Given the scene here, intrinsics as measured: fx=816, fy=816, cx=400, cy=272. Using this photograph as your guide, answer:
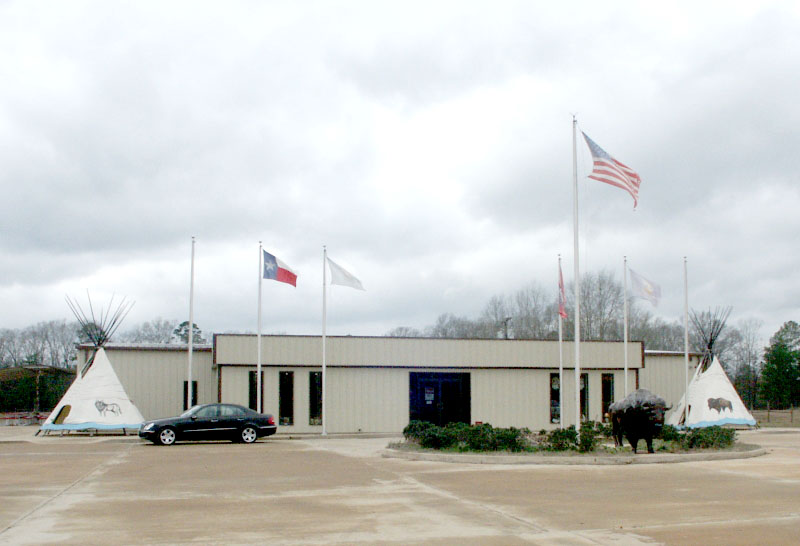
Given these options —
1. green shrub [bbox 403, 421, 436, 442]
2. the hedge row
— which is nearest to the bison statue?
the hedge row

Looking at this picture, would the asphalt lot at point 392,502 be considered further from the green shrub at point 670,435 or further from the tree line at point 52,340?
the tree line at point 52,340

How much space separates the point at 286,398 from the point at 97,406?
8.04m

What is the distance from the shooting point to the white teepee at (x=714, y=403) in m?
37.3

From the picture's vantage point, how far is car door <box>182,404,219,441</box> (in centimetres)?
2852

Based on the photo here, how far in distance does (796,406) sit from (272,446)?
56331 mm

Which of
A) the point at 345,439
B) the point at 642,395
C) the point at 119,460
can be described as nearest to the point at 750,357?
the point at 345,439

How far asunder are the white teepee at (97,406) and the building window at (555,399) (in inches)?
747

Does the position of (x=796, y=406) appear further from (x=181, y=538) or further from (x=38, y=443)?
(x=181, y=538)

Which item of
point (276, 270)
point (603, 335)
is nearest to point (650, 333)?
point (603, 335)

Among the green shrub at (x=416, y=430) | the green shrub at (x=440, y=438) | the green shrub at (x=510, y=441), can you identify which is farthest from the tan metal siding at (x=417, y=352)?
the green shrub at (x=510, y=441)

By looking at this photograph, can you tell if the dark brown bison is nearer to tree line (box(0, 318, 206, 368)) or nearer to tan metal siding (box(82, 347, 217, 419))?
tan metal siding (box(82, 347, 217, 419))

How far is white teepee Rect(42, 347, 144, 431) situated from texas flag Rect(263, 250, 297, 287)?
8.27 metres

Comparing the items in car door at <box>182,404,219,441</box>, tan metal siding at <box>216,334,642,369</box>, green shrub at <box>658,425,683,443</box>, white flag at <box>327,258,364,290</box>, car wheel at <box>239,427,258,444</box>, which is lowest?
car wheel at <box>239,427,258,444</box>

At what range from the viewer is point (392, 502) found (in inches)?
498
